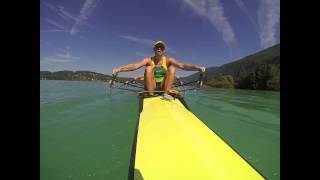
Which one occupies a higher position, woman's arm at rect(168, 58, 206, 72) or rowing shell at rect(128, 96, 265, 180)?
woman's arm at rect(168, 58, 206, 72)

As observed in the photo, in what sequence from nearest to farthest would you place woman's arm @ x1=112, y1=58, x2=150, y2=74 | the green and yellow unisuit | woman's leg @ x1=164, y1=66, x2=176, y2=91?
woman's arm @ x1=112, y1=58, x2=150, y2=74 < woman's leg @ x1=164, y1=66, x2=176, y2=91 < the green and yellow unisuit

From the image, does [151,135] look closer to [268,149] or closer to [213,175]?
[213,175]

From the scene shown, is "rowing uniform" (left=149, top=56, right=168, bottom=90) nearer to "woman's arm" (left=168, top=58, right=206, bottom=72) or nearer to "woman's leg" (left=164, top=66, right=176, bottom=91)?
"woman's arm" (left=168, top=58, right=206, bottom=72)

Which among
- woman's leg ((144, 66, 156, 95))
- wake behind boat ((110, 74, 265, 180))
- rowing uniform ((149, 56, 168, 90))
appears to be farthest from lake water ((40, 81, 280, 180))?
rowing uniform ((149, 56, 168, 90))

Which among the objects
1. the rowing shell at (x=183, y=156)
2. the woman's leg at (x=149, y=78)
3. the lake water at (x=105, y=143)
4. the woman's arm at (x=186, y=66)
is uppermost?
the woman's arm at (x=186, y=66)

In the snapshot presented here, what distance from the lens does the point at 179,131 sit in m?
4.45

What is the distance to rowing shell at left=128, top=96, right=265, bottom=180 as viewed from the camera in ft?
9.45

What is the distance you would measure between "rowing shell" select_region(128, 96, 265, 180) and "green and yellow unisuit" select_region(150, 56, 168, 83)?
5.07 meters

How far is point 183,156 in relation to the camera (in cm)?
335

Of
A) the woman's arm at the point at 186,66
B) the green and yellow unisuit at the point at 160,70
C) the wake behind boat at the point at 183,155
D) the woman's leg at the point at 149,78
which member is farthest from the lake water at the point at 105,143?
the woman's arm at the point at 186,66

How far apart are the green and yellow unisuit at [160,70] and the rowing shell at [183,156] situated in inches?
200

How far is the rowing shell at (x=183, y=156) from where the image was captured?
2881 mm

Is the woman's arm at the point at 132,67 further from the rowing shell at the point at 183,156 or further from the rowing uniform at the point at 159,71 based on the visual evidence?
the rowing shell at the point at 183,156
